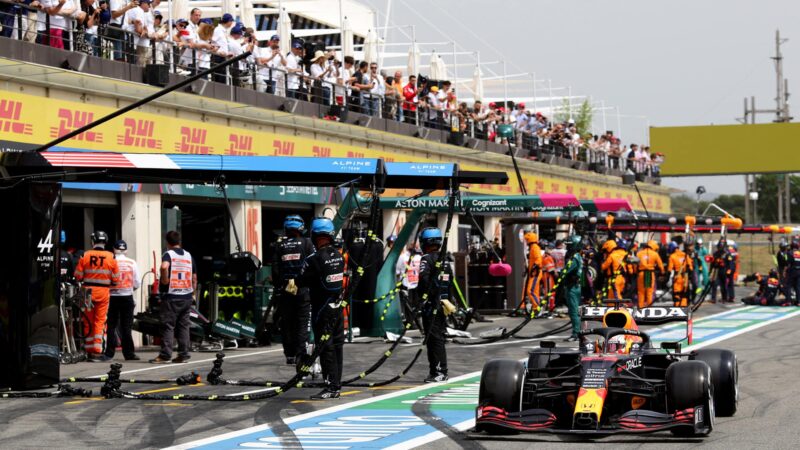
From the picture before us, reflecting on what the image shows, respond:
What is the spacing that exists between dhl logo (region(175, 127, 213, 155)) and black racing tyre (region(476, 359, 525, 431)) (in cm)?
1301

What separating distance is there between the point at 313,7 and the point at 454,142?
16.4 m

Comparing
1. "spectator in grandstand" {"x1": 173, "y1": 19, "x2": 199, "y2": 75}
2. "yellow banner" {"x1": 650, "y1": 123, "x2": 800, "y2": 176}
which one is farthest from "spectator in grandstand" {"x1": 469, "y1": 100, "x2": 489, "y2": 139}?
"yellow banner" {"x1": 650, "y1": 123, "x2": 800, "y2": 176}

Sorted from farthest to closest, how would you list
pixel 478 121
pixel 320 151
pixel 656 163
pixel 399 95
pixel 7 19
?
pixel 656 163 < pixel 478 121 < pixel 399 95 < pixel 320 151 < pixel 7 19

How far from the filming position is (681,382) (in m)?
10.2

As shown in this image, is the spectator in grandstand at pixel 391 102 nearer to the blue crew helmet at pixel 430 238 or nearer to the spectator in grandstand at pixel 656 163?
the blue crew helmet at pixel 430 238

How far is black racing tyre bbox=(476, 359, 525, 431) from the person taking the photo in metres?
10.5

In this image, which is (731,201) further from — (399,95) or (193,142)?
(193,142)

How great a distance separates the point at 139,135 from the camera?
2184cm

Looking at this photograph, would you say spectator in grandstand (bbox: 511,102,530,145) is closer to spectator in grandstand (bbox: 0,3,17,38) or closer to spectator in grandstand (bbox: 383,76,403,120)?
spectator in grandstand (bbox: 383,76,403,120)

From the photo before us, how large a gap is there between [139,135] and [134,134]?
0.46ft

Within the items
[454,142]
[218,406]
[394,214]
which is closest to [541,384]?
[218,406]

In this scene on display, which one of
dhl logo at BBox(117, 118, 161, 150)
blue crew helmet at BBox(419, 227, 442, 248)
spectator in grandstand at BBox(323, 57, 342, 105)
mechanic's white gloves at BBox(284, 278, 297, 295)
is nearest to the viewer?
mechanic's white gloves at BBox(284, 278, 297, 295)

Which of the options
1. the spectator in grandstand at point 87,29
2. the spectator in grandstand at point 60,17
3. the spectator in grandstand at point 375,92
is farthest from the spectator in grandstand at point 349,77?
the spectator in grandstand at point 60,17

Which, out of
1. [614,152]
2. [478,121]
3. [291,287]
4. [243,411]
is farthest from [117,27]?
[614,152]
